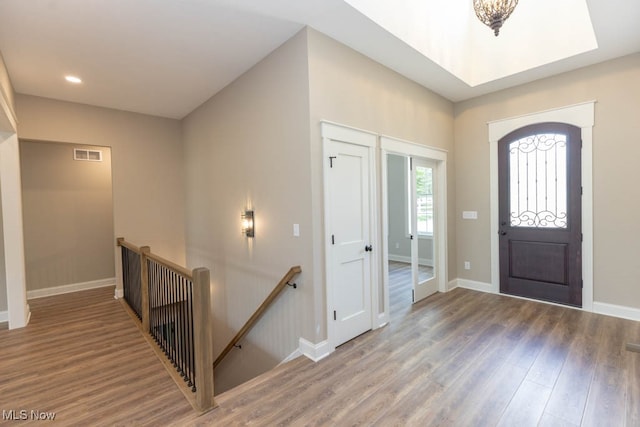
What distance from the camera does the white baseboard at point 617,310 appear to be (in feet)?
12.0

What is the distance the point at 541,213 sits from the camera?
4.34 metres

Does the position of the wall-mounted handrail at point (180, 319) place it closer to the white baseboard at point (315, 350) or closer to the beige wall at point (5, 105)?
the white baseboard at point (315, 350)

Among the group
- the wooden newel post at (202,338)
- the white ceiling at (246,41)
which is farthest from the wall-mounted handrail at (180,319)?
the white ceiling at (246,41)

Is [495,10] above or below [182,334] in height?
above

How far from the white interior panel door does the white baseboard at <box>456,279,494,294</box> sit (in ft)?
8.30

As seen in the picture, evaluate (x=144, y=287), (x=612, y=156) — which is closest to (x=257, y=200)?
(x=144, y=287)

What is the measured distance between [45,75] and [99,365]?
3677 millimetres

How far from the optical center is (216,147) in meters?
4.66

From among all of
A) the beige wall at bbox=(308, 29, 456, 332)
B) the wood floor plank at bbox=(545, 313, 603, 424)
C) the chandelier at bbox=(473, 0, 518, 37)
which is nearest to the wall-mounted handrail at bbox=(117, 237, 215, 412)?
the beige wall at bbox=(308, 29, 456, 332)

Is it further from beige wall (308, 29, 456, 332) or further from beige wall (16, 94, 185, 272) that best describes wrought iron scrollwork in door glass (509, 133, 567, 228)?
beige wall (16, 94, 185, 272)
